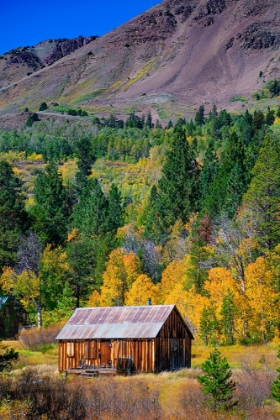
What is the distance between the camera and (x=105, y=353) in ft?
139

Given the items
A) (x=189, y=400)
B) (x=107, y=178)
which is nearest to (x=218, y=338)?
(x=189, y=400)

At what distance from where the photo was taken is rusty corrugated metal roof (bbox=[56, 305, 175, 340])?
41.7m

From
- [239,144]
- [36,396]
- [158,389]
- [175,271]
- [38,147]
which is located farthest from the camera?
[38,147]

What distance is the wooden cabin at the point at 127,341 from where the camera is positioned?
41219 millimetres

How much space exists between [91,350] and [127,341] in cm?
280

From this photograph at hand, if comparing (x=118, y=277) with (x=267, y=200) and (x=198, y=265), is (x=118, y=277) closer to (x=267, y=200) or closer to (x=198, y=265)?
(x=198, y=265)

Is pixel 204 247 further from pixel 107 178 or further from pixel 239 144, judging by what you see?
pixel 107 178

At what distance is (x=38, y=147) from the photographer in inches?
6378

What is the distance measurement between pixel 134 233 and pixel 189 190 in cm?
974

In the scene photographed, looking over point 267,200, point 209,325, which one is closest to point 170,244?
point 267,200

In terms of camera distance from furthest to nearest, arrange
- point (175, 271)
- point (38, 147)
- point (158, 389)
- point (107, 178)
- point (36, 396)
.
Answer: point (38, 147), point (107, 178), point (175, 271), point (158, 389), point (36, 396)

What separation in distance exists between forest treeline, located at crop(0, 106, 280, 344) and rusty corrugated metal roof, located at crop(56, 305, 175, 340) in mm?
8366

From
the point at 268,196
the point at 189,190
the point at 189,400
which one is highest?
the point at 189,190

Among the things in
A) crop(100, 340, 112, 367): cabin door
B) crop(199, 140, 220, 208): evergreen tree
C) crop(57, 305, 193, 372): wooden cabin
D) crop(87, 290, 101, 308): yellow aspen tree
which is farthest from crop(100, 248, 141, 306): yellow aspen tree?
crop(100, 340, 112, 367): cabin door
